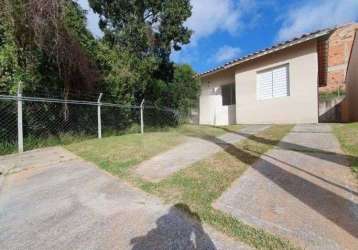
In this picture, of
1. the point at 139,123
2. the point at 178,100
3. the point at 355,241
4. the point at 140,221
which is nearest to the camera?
the point at 355,241

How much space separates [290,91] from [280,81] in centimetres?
76

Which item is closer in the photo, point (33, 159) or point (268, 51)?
point (33, 159)

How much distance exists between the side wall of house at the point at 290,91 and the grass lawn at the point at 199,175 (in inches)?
192

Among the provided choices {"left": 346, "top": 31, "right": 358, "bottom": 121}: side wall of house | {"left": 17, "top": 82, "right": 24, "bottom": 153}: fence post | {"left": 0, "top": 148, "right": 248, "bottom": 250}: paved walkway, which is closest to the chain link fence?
{"left": 17, "top": 82, "right": 24, "bottom": 153}: fence post

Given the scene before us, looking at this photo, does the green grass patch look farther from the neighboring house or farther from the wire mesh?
the neighboring house

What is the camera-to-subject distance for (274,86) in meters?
11.1

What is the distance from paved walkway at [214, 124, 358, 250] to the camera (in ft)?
7.00

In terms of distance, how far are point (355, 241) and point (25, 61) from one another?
26.0 ft

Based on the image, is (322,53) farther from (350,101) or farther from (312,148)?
(312,148)

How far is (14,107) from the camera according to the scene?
638 centimetres

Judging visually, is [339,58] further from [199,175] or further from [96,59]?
[199,175]

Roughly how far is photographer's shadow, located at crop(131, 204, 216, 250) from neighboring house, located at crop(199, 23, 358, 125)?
30.1ft

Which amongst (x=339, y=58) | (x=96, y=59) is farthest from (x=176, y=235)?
(x=339, y=58)

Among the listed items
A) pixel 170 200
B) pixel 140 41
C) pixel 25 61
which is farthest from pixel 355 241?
pixel 140 41
